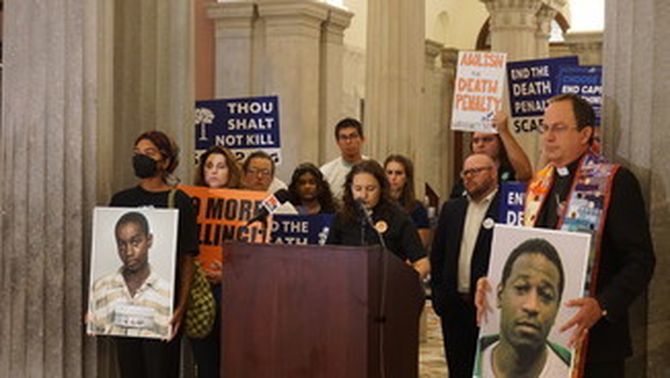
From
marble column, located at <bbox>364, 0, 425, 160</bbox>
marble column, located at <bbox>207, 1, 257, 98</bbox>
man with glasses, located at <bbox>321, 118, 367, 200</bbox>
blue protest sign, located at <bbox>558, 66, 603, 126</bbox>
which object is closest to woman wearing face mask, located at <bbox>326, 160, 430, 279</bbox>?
blue protest sign, located at <bbox>558, 66, 603, 126</bbox>

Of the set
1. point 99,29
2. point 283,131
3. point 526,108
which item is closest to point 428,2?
point 283,131

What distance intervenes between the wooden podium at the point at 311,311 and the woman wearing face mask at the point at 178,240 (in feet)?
2.57

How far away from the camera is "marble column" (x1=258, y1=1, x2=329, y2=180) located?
47.8 feet

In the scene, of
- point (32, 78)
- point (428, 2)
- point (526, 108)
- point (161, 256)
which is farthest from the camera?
point (428, 2)

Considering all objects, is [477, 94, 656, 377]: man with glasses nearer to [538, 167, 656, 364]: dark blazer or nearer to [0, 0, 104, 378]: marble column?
[538, 167, 656, 364]: dark blazer

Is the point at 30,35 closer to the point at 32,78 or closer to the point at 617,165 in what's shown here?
the point at 32,78

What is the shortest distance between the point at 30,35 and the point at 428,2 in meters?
17.4

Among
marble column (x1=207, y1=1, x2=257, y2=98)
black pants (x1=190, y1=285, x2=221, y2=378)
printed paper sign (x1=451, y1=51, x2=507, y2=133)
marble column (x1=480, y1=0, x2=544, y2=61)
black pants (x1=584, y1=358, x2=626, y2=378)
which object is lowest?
black pants (x1=190, y1=285, x2=221, y2=378)

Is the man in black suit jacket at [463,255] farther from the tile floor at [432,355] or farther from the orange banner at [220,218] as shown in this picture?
the tile floor at [432,355]

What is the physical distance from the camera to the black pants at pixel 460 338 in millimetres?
7434

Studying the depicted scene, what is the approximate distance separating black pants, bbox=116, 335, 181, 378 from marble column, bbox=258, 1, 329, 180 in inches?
294

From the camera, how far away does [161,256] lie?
6812mm

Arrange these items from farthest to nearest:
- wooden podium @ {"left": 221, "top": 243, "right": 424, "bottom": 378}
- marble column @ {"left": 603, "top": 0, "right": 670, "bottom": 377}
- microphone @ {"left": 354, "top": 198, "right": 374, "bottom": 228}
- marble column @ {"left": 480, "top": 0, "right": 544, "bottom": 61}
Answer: marble column @ {"left": 480, "top": 0, "right": 544, "bottom": 61}
microphone @ {"left": 354, "top": 198, "right": 374, "bottom": 228}
wooden podium @ {"left": 221, "top": 243, "right": 424, "bottom": 378}
marble column @ {"left": 603, "top": 0, "right": 670, "bottom": 377}

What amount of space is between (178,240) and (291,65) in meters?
7.84
